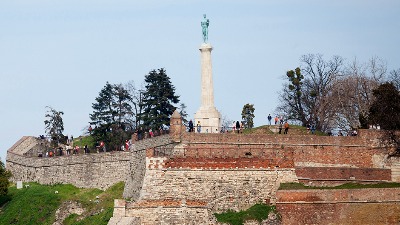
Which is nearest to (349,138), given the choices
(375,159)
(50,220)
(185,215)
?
(375,159)

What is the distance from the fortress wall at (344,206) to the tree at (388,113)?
31.9ft

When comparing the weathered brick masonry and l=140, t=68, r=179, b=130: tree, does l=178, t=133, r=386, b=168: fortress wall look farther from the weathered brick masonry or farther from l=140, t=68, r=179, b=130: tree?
l=140, t=68, r=179, b=130: tree

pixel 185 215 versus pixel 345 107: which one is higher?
pixel 345 107

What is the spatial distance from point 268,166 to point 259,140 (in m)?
6.29

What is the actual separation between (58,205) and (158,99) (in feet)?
47.4

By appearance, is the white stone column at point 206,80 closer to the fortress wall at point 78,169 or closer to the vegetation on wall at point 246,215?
the fortress wall at point 78,169

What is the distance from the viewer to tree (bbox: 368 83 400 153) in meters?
69.5

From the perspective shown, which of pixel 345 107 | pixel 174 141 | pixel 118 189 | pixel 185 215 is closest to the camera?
pixel 185 215

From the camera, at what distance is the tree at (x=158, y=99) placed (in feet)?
274

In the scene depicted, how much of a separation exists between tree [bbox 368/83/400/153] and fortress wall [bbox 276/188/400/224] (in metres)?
9.73

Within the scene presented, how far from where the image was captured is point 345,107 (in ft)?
274

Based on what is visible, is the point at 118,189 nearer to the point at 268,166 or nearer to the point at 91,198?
the point at 91,198

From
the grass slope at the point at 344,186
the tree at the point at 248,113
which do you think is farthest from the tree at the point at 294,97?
the grass slope at the point at 344,186

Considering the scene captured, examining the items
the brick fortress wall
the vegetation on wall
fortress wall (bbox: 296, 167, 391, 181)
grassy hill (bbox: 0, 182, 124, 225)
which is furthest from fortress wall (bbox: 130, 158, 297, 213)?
grassy hill (bbox: 0, 182, 124, 225)
